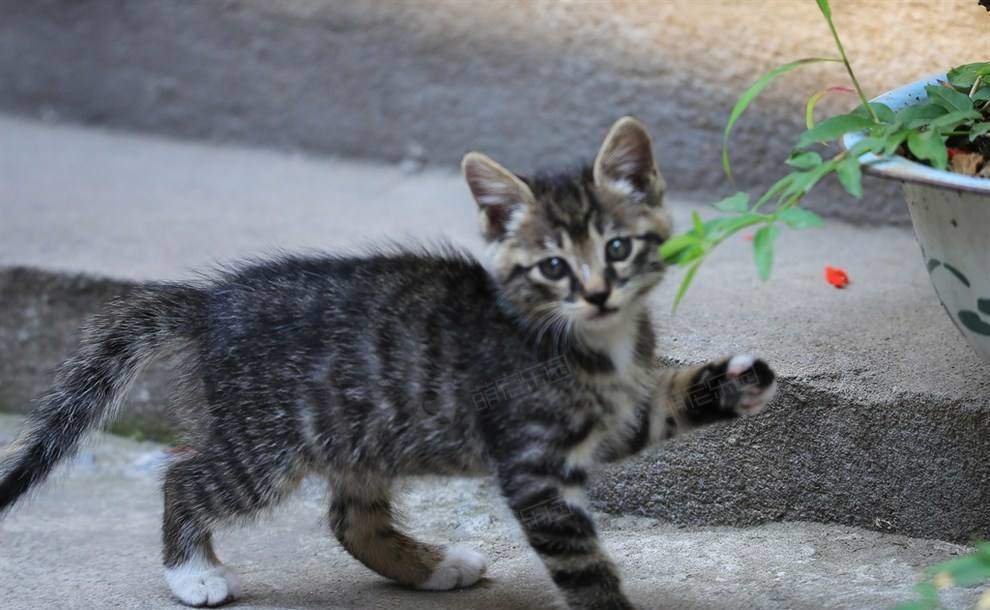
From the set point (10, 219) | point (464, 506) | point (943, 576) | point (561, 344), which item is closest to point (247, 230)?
point (10, 219)

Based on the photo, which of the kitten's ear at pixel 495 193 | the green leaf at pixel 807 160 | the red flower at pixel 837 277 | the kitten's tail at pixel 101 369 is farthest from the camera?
the red flower at pixel 837 277

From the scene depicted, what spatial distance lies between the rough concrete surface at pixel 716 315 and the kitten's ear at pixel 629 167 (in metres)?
0.79

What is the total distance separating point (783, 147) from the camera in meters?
5.00

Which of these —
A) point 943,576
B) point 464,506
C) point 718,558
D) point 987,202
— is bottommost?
point 464,506

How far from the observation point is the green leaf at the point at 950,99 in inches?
120

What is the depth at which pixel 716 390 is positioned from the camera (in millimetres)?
3176

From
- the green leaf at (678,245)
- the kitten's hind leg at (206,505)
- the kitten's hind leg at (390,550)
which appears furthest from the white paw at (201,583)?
the green leaf at (678,245)

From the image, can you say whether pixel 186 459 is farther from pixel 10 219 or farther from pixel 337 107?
pixel 337 107

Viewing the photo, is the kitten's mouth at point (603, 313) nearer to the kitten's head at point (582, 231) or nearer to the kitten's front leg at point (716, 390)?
the kitten's head at point (582, 231)

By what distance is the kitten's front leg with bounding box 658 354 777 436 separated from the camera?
313cm

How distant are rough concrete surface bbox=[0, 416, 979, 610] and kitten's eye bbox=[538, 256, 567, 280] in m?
0.85

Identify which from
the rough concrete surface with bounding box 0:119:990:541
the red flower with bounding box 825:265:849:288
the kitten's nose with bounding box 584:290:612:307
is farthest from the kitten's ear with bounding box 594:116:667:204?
the red flower with bounding box 825:265:849:288

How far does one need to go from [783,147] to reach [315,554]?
94.8 inches

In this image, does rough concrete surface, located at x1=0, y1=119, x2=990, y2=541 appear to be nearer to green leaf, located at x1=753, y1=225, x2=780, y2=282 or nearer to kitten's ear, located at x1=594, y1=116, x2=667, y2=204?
kitten's ear, located at x1=594, y1=116, x2=667, y2=204
